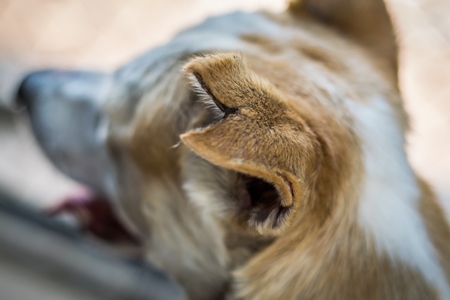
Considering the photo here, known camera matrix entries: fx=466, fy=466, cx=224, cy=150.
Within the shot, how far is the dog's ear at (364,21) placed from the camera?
1.28 meters

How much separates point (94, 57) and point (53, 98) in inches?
36.7

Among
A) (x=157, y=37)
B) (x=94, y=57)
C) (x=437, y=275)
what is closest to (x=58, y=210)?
(x=94, y=57)

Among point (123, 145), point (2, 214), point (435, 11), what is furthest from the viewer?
A: point (435, 11)

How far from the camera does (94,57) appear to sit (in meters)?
2.20

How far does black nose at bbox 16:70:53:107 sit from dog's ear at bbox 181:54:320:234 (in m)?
0.88

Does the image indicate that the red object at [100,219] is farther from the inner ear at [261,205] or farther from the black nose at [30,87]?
the inner ear at [261,205]

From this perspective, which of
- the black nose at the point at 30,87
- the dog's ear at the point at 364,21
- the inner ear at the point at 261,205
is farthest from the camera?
the black nose at the point at 30,87

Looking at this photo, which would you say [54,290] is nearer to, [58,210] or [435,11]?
[58,210]

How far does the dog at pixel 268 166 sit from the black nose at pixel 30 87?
22 centimetres

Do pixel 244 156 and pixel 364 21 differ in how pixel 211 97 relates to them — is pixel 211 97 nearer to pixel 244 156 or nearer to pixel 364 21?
pixel 244 156

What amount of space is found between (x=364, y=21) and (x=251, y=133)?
2.63ft

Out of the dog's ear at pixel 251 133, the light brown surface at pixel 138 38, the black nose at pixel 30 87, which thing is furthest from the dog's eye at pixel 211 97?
the light brown surface at pixel 138 38

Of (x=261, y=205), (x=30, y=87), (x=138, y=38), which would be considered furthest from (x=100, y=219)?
(x=138, y=38)

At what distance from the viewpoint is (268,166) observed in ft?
2.10
